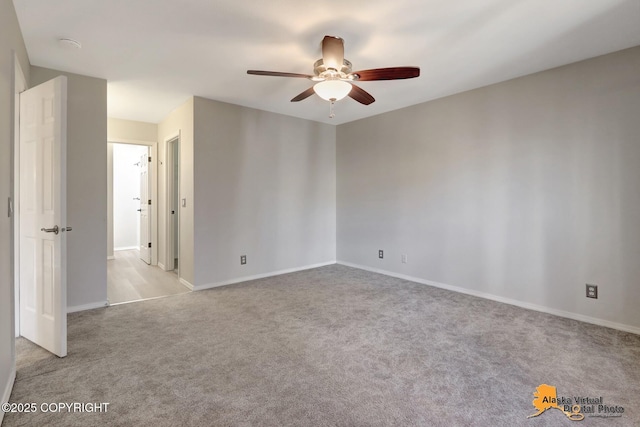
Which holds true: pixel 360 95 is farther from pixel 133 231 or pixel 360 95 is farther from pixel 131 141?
pixel 133 231

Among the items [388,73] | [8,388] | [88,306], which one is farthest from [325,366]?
[88,306]

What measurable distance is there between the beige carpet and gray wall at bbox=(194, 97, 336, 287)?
41.3 inches

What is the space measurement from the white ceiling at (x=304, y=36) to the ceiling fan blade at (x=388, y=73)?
0.36 meters

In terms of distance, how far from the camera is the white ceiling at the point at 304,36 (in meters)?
2.09

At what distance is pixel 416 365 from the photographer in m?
2.15

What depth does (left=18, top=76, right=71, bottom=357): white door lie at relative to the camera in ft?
7.18

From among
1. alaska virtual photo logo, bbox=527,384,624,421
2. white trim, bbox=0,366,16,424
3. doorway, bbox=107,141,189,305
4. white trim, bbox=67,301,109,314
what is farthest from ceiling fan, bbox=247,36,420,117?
doorway, bbox=107,141,189,305

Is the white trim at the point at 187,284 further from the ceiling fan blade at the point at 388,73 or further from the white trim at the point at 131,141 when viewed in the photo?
the ceiling fan blade at the point at 388,73

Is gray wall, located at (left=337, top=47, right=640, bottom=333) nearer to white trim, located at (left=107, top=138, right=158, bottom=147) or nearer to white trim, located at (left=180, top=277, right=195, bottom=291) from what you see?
white trim, located at (left=180, top=277, right=195, bottom=291)

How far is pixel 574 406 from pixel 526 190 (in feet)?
7.08

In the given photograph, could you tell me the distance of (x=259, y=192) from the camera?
14.9ft

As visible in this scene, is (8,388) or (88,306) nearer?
(8,388)

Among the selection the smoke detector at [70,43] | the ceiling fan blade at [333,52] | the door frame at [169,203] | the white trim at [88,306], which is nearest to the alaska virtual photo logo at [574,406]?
the ceiling fan blade at [333,52]

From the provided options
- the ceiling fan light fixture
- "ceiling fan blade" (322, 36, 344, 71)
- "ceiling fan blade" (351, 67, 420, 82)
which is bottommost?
the ceiling fan light fixture
